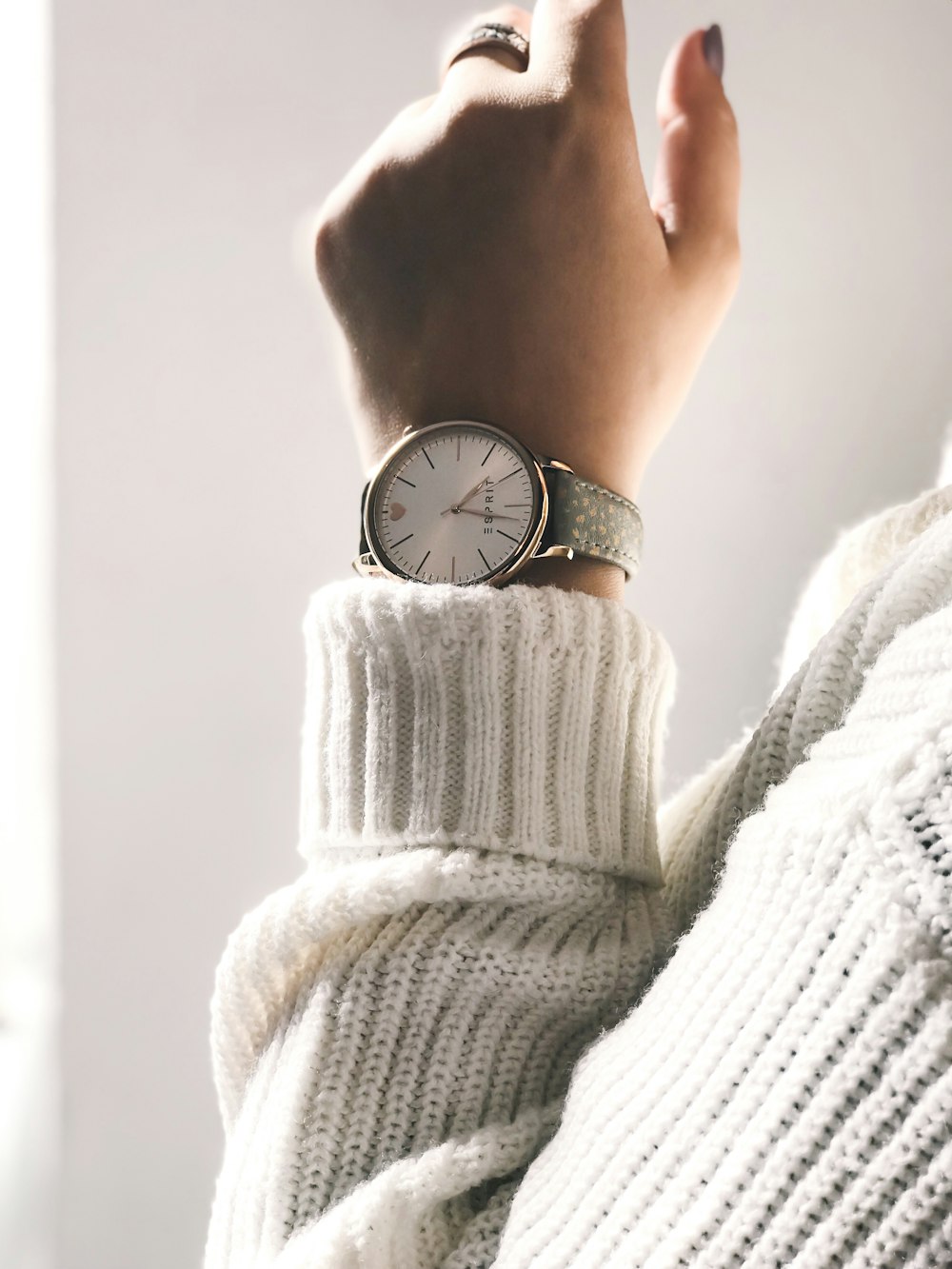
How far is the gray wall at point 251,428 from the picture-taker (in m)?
0.69

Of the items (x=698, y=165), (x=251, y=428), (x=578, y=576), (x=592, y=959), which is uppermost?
(x=698, y=165)

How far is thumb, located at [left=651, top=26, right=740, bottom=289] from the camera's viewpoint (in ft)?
1.88

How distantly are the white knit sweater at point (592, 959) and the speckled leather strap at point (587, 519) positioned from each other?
0.04m

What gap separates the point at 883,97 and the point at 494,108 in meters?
0.31

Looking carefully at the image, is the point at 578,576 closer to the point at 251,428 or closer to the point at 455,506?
the point at 455,506

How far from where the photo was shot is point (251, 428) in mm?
907

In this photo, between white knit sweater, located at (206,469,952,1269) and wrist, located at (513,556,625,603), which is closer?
white knit sweater, located at (206,469,952,1269)

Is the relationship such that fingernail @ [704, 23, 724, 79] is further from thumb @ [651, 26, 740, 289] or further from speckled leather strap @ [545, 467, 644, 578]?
speckled leather strap @ [545, 467, 644, 578]

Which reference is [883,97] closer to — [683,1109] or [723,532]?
[723,532]

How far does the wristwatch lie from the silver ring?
241 mm

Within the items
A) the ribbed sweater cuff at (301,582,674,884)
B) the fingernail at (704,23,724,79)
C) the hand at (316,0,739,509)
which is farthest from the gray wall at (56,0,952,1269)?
the ribbed sweater cuff at (301,582,674,884)

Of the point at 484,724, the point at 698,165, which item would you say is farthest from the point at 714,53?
the point at 484,724

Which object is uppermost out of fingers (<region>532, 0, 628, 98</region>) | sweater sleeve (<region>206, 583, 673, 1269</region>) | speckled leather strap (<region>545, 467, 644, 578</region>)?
fingers (<region>532, 0, 628, 98</region>)

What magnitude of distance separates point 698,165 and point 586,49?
0.31ft
